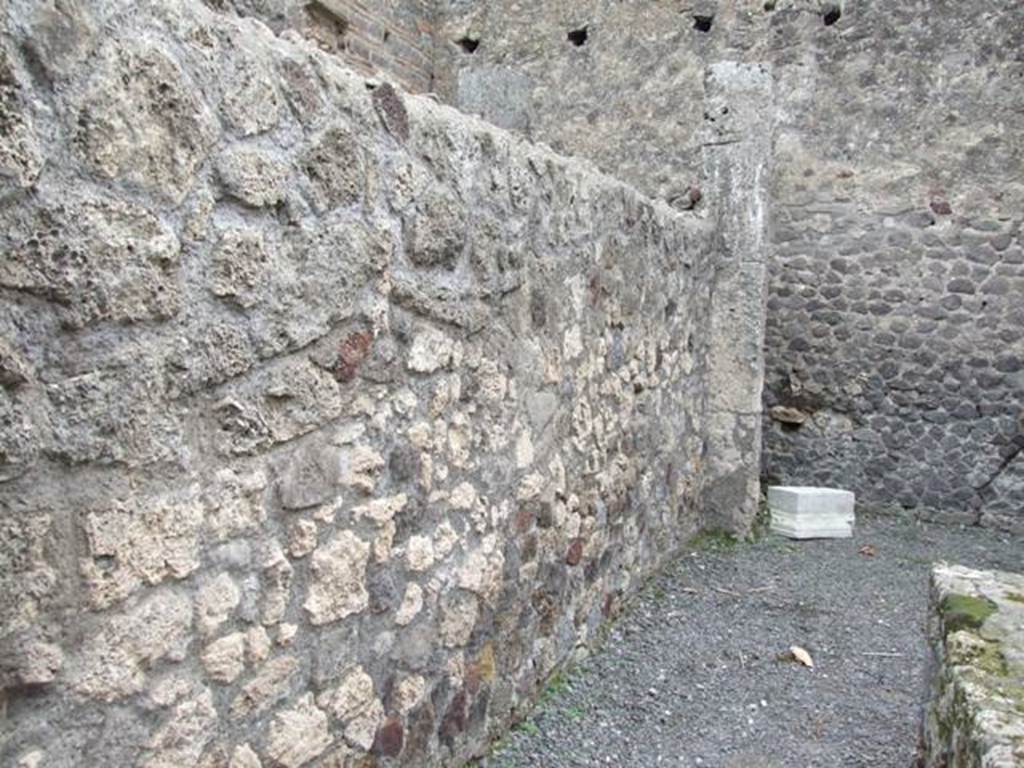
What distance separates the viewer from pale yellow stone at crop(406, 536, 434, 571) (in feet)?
7.41

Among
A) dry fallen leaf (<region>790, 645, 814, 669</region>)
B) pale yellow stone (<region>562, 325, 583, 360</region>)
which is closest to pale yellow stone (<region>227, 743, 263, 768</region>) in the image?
pale yellow stone (<region>562, 325, 583, 360</region>)

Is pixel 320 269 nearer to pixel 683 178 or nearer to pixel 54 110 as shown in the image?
pixel 54 110

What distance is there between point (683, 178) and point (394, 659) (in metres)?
6.90

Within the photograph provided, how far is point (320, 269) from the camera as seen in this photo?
1856 mm

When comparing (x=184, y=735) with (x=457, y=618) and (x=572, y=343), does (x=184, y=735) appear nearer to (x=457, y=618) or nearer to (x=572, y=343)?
(x=457, y=618)

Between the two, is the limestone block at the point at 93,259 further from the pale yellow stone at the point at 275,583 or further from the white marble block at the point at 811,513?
the white marble block at the point at 811,513

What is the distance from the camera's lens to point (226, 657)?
1.65 m

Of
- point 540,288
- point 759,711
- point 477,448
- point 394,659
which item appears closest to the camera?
point 394,659

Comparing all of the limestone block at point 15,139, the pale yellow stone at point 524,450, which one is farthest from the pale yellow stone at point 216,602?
the pale yellow stone at point 524,450

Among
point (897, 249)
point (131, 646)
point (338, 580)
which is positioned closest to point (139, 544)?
point (131, 646)

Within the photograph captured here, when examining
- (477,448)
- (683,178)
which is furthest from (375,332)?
(683,178)

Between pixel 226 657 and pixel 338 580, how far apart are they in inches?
13.8

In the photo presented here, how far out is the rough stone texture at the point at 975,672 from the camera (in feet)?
5.69

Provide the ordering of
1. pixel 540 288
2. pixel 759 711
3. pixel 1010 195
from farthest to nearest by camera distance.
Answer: pixel 1010 195, pixel 759 711, pixel 540 288
